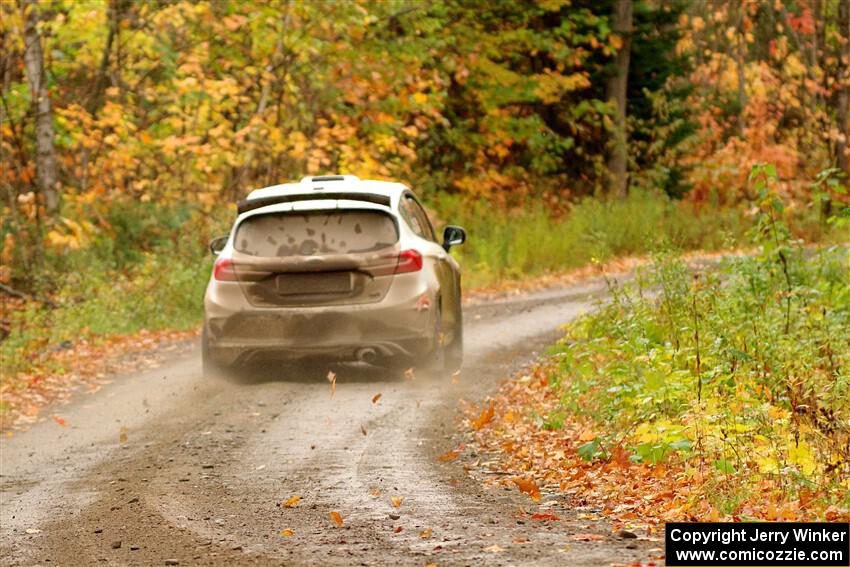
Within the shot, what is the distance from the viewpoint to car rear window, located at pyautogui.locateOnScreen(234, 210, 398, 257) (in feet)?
41.5

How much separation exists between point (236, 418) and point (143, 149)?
40.2 feet

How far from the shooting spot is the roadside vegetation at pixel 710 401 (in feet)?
26.5

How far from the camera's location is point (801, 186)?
3372 cm

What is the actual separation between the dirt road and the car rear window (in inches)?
56.9

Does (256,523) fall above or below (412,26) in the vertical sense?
below

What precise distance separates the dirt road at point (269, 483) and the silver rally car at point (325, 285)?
562 mm

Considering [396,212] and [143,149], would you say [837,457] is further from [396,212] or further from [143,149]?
[143,149]

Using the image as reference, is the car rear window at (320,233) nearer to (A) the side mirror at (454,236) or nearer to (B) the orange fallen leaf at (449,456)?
(A) the side mirror at (454,236)

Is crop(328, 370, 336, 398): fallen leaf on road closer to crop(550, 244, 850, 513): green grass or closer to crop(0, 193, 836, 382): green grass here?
crop(550, 244, 850, 513): green grass

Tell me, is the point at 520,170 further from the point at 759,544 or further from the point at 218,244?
the point at 759,544

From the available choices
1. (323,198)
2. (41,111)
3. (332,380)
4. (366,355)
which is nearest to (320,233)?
(323,198)

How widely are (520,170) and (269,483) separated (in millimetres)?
23213

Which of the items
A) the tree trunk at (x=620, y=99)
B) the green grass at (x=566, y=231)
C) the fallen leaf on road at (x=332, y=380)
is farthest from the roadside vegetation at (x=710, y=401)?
the tree trunk at (x=620, y=99)

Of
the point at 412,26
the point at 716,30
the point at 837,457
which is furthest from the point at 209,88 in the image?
the point at 716,30
